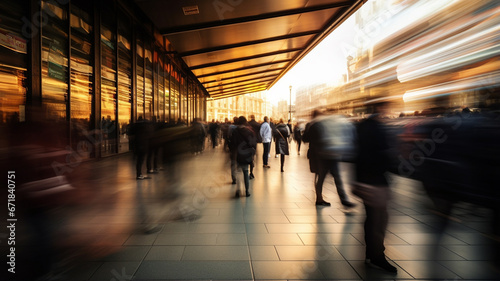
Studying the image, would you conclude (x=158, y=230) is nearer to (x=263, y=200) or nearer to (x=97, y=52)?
(x=263, y=200)

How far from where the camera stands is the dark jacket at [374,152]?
118 inches

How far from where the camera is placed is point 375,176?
303cm

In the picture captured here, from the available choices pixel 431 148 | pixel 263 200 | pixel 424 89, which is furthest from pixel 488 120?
pixel 424 89

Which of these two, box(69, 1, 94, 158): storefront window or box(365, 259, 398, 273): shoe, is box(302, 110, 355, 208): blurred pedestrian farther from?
box(69, 1, 94, 158): storefront window

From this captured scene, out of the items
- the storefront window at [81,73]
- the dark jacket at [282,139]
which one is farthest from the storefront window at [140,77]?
the dark jacket at [282,139]

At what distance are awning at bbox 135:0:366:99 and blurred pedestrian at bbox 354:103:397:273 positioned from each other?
6914mm

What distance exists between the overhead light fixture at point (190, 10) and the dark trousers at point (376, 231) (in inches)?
303

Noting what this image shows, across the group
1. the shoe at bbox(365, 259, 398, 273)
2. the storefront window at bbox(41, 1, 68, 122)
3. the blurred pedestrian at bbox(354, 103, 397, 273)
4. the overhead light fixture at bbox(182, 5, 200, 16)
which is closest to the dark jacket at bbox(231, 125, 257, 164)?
the blurred pedestrian at bbox(354, 103, 397, 273)

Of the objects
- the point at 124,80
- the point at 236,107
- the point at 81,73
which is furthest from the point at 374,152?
the point at 236,107

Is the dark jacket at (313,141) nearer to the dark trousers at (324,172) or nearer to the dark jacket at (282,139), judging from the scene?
the dark trousers at (324,172)

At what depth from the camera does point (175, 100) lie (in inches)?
802

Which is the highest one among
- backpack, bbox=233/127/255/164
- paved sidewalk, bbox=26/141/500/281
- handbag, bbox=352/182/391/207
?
backpack, bbox=233/127/255/164

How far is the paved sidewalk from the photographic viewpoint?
9.85 feet

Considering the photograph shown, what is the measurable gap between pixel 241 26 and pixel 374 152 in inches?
363
